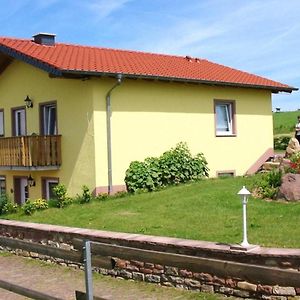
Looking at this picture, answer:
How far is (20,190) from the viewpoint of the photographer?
18.6 m

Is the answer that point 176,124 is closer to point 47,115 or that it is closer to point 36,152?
point 47,115

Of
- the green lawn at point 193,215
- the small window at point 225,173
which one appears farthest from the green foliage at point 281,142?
the green lawn at point 193,215

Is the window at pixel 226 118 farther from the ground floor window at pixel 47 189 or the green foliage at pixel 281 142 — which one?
the green foliage at pixel 281 142

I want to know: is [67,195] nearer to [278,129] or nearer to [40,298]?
[40,298]

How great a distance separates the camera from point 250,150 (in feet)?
61.4

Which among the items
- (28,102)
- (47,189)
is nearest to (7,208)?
(47,189)

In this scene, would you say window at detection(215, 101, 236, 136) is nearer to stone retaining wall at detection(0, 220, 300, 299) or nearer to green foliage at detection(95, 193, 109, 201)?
green foliage at detection(95, 193, 109, 201)

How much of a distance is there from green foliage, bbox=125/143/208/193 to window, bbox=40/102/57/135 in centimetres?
310

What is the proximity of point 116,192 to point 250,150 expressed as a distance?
18.9 feet

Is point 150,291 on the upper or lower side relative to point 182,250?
lower

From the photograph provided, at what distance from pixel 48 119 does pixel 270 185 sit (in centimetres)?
802

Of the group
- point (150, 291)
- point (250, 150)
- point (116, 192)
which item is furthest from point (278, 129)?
point (150, 291)

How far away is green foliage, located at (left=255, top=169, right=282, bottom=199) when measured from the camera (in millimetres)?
11297

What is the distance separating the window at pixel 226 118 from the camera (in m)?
18.2
